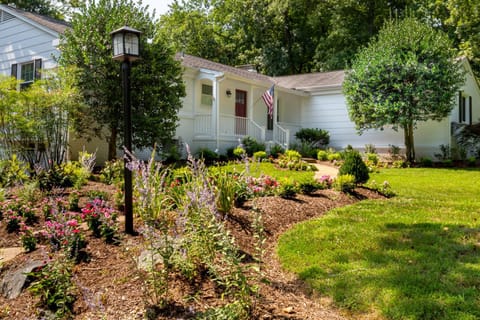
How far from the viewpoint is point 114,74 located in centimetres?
961

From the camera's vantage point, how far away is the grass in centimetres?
297

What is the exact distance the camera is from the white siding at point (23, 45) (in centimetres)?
1188

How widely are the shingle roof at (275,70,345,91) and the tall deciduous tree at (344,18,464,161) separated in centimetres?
352

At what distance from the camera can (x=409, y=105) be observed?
12.7 metres

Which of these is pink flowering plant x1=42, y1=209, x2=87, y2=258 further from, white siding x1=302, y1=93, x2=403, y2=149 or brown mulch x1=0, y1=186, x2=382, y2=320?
white siding x1=302, y1=93, x2=403, y2=149

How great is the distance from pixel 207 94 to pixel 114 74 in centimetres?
544

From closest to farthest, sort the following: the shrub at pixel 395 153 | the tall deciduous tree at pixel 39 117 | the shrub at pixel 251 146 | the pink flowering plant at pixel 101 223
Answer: the pink flowering plant at pixel 101 223 → the tall deciduous tree at pixel 39 117 → the shrub at pixel 251 146 → the shrub at pixel 395 153

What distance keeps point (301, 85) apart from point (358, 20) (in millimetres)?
9128

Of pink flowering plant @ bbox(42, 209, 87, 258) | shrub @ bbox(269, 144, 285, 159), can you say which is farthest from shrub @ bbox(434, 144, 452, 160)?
pink flowering plant @ bbox(42, 209, 87, 258)

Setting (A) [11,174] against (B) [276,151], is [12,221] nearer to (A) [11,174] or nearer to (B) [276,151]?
(A) [11,174]

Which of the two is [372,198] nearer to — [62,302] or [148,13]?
[62,302]

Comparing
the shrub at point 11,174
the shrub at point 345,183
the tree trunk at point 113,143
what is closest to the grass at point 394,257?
the shrub at point 345,183

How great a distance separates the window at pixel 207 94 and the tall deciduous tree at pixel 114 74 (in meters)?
4.13

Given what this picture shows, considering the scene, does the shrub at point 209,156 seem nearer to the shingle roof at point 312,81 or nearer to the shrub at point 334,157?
the shrub at point 334,157
